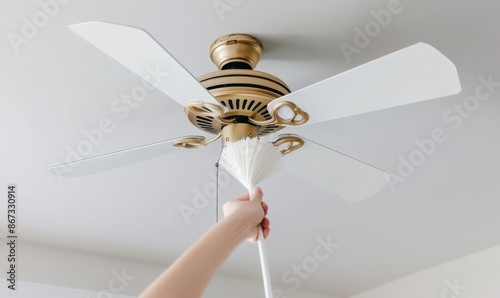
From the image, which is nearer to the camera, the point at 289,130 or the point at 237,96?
A: the point at 237,96

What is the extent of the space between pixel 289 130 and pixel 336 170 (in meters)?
0.22

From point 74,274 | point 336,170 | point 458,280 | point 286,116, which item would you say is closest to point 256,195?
point 286,116

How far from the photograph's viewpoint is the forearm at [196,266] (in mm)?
566

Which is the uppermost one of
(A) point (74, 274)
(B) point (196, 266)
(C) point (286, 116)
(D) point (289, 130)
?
(A) point (74, 274)

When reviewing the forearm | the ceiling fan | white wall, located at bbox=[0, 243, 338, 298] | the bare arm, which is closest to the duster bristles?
the ceiling fan

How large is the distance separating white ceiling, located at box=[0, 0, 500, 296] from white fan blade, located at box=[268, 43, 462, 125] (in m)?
0.24

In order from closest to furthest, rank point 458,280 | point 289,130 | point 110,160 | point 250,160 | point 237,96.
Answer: point 250,160, point 237,96, point 110,160, point 289,130, point 458,280

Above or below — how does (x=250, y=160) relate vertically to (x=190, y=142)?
below

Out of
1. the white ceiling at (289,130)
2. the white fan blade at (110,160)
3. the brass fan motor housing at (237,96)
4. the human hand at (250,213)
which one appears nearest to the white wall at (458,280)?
the white ceiling at (289,130)

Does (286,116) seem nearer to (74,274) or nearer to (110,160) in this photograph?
(110,160)

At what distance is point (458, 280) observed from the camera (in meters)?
2.61

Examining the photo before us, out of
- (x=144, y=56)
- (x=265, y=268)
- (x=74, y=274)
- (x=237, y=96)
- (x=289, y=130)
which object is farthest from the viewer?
(x=74, y=274)

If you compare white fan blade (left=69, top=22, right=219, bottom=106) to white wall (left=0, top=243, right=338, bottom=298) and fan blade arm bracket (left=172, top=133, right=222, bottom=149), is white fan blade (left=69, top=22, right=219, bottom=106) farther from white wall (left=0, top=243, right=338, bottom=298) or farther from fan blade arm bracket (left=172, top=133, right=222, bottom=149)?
white wall (left=0, top=243, right=338, bottom=298)

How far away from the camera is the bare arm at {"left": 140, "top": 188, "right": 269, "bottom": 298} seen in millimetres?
569
